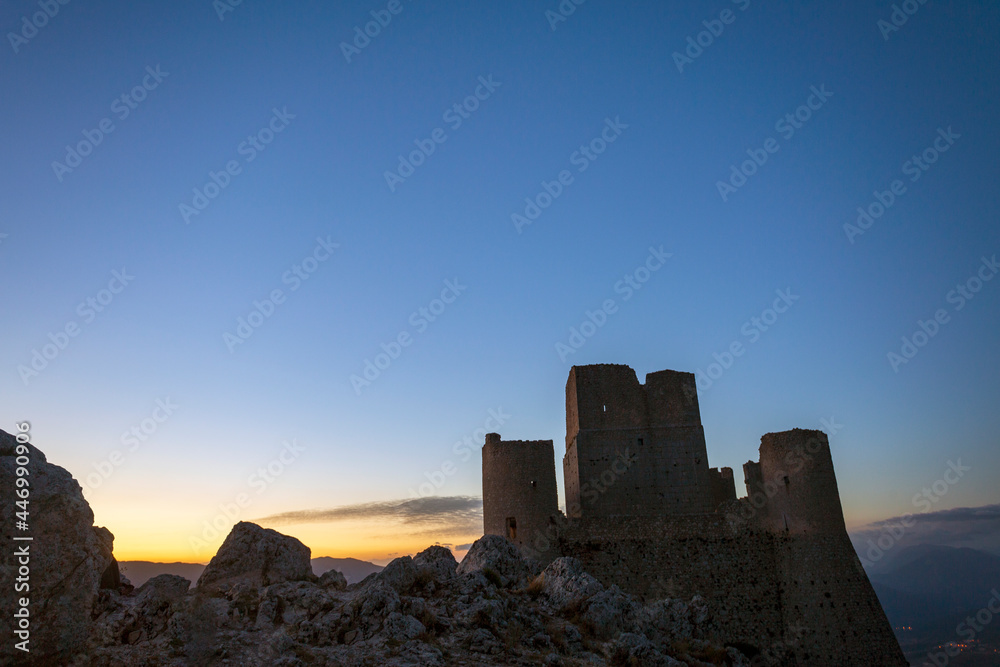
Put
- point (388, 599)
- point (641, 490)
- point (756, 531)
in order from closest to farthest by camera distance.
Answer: point (388, 599), point (756, 531), point (641, 490)

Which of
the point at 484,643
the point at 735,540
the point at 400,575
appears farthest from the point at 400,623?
the point at 735,540

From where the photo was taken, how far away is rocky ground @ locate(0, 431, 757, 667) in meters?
9.26

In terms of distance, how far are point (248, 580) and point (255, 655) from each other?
2.77m

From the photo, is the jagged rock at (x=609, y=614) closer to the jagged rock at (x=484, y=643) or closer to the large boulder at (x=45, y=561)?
the jagged rock at (x=484, y=643)

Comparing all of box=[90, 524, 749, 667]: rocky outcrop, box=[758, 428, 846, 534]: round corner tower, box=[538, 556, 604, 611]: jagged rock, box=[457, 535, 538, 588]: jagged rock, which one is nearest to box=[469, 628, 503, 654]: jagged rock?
box=[90, 524, 749, 667]: rocky outcrop

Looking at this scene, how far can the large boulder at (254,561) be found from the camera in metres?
13.2

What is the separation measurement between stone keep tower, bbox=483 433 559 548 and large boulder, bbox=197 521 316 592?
14.8 metres

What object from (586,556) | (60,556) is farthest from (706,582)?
(60,556)

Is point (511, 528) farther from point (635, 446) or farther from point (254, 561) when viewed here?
point (254, 561)

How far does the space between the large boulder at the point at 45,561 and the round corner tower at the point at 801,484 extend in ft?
86.5

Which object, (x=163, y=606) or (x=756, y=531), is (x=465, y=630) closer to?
(x=163, y=606)

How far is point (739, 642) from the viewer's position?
997 inches

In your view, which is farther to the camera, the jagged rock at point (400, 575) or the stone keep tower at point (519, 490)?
the stone keep tower at point (519, 490)

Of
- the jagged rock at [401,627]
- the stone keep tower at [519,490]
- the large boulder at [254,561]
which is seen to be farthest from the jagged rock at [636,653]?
the stone keep tower at [519,490]
